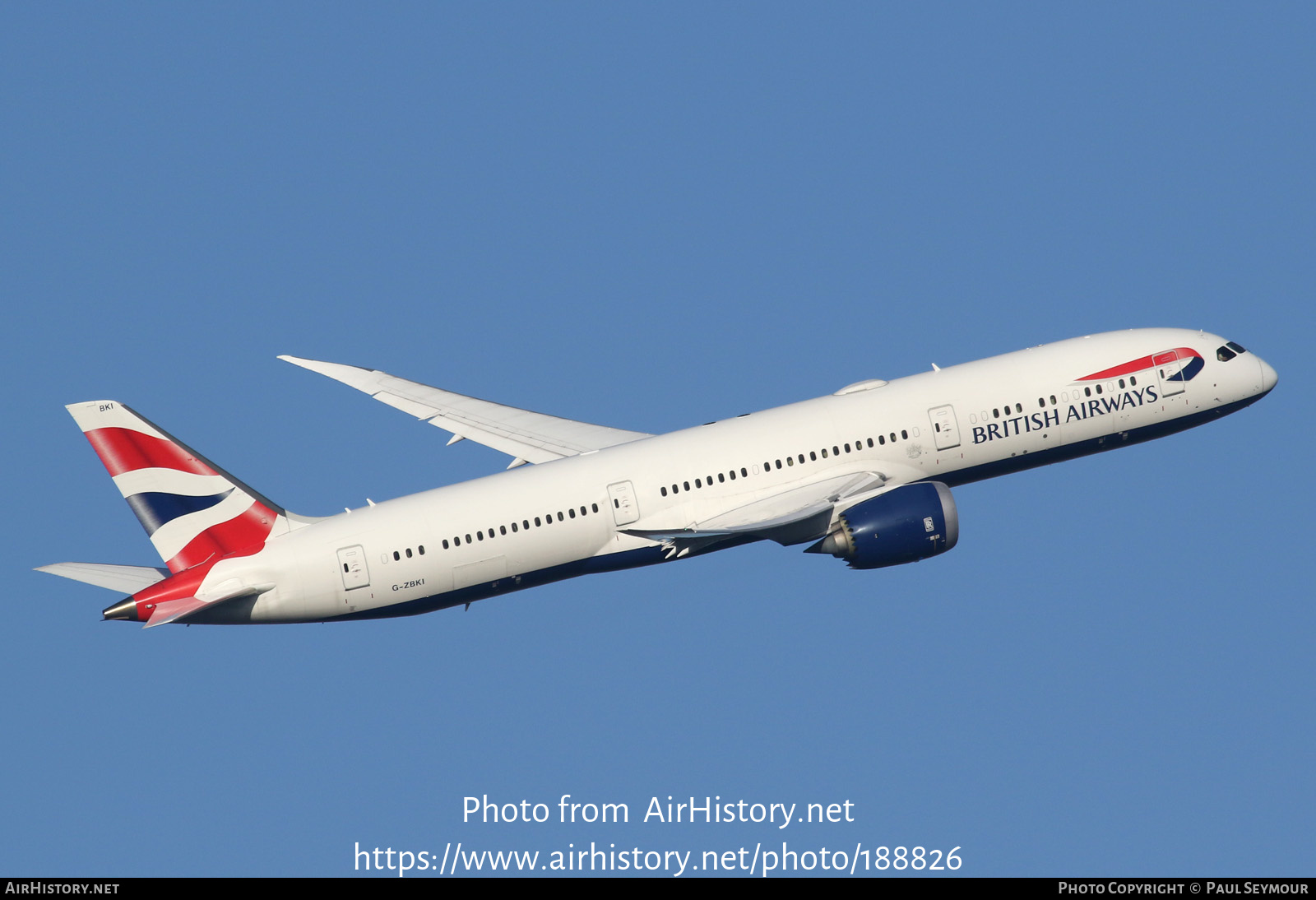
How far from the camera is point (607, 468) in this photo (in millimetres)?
57812

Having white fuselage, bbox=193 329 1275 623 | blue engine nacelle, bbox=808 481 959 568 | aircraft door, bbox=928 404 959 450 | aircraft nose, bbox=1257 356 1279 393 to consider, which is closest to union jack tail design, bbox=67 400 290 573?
white fuselage, bbox=193 329 1275 623

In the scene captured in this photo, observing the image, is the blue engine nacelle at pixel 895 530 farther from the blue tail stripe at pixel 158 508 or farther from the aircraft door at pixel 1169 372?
the blue tail stripe at pixel 158 508

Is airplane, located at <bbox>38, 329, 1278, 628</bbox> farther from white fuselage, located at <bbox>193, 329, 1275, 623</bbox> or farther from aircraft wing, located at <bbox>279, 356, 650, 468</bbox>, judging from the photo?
aircraft wing, located at <bbox>279, 356, 650, 468</bbox>

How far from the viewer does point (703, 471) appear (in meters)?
58.0

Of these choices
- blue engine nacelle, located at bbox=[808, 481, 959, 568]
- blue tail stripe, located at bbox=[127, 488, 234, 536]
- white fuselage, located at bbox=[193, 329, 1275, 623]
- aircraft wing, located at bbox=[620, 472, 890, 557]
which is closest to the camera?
blue tail stripe, located at bbox=[127, 488, 234, 536]

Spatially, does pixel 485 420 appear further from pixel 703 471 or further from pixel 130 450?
pixel 130 450

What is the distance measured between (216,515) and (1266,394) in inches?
1528

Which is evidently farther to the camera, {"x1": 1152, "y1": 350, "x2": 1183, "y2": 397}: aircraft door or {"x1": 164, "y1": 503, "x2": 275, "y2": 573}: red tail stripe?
{"x1": 1152, "y1": 350, "x2": 1183, "y2": 397}: aircraft door

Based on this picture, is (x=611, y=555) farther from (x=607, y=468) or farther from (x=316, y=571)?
(x=316, y=571)

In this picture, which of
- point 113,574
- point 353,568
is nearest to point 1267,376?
point 353,568

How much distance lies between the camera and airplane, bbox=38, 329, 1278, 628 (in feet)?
182

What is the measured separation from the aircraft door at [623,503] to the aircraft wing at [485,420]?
2901 millimetres

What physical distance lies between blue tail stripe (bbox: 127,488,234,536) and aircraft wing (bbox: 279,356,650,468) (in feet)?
39.3

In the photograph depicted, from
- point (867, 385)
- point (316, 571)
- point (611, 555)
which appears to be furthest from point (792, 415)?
point (316, 571)
